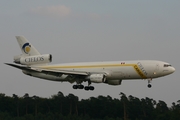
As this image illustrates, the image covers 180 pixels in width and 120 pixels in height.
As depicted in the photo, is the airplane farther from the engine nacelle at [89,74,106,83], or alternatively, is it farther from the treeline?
the treeline

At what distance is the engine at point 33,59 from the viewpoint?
88.1 m

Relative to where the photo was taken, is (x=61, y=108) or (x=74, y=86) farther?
(x=61, y=108)

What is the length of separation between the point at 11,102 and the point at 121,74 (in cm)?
7059

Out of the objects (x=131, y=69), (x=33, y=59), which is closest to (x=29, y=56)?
(x=33, y=59)

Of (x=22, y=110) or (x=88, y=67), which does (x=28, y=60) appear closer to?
(x=88, y=67)

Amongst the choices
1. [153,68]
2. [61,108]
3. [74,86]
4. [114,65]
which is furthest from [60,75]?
[61,108]

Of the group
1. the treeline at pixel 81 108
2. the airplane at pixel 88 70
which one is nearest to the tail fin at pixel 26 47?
the airplane at pixel 88 70

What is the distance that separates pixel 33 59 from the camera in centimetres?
8888

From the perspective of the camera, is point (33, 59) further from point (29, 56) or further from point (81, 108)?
point (81, 108)

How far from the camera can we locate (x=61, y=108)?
144 meters

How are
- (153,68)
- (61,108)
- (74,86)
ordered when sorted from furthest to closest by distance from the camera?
(61,108)
(74,86)
(153,68)

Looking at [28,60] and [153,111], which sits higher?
[28,60]

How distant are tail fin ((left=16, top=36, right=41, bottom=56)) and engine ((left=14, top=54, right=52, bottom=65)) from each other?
62.1 inches

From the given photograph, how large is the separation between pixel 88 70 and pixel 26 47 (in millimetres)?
14148
